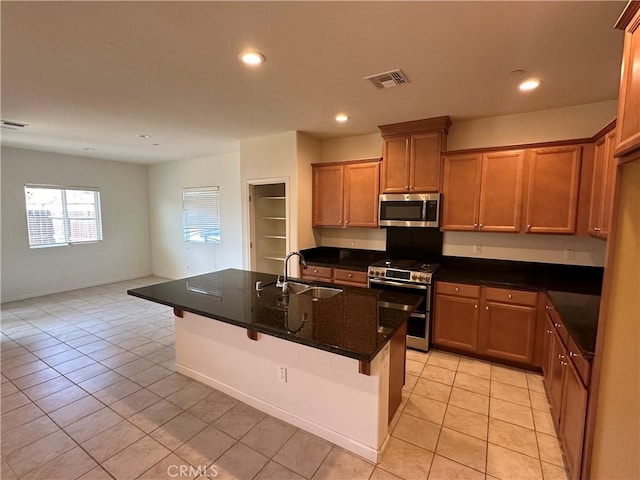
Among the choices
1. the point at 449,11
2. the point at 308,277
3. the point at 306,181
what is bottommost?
the point at 308,277

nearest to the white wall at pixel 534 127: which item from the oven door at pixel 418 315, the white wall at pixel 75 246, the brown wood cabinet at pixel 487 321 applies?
the brown wood cabinet at pixel 487 321

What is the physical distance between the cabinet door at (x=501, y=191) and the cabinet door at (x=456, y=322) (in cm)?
87

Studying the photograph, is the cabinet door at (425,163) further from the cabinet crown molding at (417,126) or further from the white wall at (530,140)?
the white wall at (530,140)

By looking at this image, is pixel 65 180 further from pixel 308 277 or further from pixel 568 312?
pixel 568 312

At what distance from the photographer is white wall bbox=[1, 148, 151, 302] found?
17.1 ft

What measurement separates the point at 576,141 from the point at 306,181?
2976 mm

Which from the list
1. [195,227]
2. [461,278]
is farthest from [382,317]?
[195,227]

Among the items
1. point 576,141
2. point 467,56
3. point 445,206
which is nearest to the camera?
point 467,56

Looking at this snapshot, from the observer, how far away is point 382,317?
1.92 meters

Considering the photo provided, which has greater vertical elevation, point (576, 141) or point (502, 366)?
point (576, 141)

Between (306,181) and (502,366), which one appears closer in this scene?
(502,366)

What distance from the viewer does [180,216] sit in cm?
663

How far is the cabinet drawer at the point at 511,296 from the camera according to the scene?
9.33 ft

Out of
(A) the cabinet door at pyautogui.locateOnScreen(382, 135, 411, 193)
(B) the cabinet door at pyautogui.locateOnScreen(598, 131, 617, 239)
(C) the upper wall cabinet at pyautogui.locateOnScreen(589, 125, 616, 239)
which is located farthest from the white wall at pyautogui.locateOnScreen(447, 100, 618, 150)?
(B) the cabinet door at pyautogui.locateOnScreen(598, 131, 617, 239)
